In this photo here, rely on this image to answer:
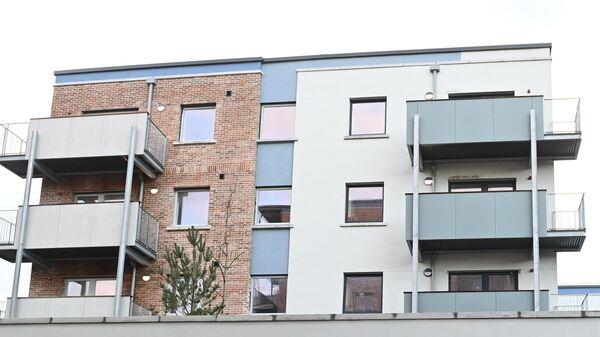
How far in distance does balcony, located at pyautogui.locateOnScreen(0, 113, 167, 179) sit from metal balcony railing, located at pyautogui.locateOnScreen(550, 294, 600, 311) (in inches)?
439

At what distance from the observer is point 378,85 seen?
33344mm

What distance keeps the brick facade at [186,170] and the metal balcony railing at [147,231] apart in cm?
21

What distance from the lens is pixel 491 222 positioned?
30281 millimetres

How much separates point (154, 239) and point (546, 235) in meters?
10.4

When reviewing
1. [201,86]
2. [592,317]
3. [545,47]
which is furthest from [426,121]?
[592,317]

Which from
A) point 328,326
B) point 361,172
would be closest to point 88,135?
point 361,172

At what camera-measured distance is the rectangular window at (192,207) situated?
3349 centimetres

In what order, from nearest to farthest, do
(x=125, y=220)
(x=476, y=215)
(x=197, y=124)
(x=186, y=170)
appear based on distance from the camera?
(x=476, y=215) → (x=125, y=220) → (x=186, y=170) → (x=197, y=124)

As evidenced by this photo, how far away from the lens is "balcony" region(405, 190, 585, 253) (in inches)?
1185

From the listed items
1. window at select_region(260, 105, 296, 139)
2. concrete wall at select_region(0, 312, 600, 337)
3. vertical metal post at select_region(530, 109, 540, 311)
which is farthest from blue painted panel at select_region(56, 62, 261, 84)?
concrete wall at select_region(0, 312, 600, 337)

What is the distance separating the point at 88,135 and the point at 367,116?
7563 millimetres

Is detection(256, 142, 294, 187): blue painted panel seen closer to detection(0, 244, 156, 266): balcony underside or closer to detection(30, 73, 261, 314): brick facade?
detection(30, 73, 261, 314): brick facade

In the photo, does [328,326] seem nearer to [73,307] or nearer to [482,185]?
[482,185]

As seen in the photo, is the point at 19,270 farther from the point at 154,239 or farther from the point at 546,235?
the point at 546,235
